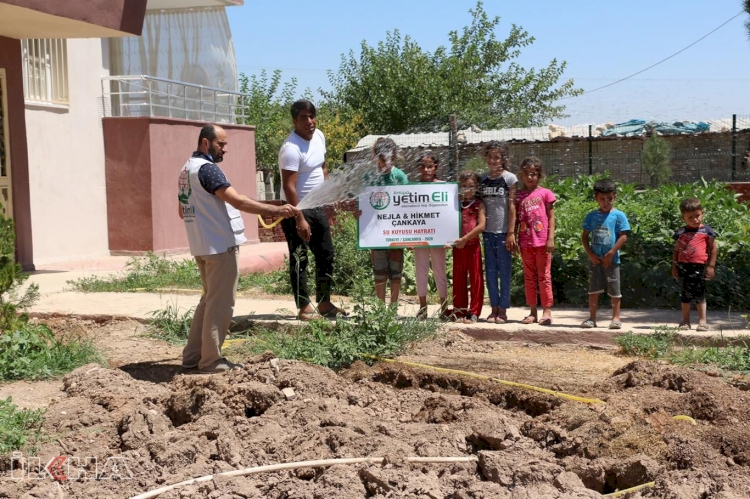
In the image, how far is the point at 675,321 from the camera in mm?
8438

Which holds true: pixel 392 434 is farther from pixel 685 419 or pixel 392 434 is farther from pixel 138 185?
pixel 138 185

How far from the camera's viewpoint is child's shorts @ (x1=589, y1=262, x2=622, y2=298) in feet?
26.5

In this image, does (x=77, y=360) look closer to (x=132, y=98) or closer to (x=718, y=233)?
(x=718, y=233)

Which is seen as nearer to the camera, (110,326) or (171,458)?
(171,458)

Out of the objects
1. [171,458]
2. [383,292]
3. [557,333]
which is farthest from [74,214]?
[171,458]

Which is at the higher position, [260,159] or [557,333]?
[260,159]

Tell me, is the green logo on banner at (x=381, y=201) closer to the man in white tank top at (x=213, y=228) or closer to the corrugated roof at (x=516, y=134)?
the man in white tank top at (x=213, y=228)

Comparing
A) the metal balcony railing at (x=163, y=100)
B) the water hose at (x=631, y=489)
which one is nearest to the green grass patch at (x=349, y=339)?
the water hose at (x=631, y=489)

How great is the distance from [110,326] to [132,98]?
10.2 meters

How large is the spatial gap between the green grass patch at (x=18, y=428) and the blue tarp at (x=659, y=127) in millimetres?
19526

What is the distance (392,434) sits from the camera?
5.07 meters

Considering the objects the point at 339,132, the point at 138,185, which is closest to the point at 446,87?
the point at 339,132

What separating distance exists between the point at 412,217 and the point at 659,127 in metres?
16.9

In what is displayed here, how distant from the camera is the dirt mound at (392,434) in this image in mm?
4383
